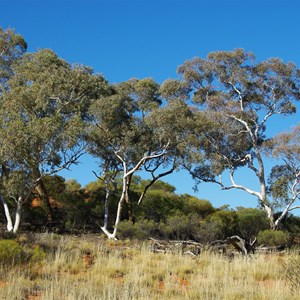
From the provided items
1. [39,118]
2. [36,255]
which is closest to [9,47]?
[39,118]

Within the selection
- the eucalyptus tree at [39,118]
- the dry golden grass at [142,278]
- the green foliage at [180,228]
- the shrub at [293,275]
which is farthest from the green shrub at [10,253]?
the green foliage at [180,228]

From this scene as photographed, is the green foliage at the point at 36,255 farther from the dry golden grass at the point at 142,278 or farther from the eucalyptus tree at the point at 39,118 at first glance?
the eucalyptus tree at the point at 39,118

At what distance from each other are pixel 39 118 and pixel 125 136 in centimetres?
455

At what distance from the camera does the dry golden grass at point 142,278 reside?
912 centimetres

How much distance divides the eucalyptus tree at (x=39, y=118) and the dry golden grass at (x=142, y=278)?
703 centimetres

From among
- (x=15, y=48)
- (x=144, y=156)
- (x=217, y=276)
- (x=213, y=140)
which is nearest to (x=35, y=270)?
(x=217, y=276)

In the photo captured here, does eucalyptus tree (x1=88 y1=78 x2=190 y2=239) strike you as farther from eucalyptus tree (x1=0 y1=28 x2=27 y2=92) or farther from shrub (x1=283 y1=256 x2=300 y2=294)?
shrub (x1=283 y1=256 x2=300 y2=294)

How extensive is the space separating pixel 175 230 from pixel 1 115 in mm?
10262

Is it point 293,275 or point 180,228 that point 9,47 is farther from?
point 293,275

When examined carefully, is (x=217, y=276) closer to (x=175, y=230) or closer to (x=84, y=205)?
(x=175, y=230)

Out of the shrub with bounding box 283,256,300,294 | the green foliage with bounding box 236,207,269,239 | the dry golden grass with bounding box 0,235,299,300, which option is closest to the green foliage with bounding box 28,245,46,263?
the dry golden grass with bounding box 0,235,299,300

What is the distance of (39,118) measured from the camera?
79.6 feet

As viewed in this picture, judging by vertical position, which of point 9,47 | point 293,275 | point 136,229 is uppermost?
point 9,47

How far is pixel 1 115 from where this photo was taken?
22.9 m
